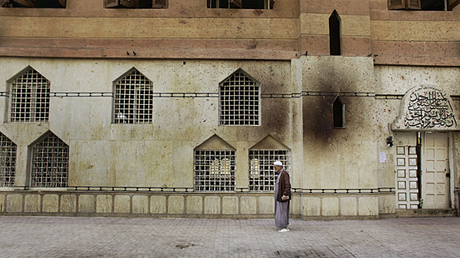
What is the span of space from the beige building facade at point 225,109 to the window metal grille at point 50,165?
1.3 inches

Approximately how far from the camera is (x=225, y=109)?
8109 millimetres

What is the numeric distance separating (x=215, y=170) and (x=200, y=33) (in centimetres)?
369

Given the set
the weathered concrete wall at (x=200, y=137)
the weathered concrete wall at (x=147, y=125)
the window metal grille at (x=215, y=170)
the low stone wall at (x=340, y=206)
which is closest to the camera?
the low stone wall at (x=340, y=206)

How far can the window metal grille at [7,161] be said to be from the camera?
7973 mm

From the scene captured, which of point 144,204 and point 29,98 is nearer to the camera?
point 144,204

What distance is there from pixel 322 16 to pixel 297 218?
210 inches

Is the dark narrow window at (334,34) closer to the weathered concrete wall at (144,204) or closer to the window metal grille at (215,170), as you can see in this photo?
the window metal grille at (215,170)

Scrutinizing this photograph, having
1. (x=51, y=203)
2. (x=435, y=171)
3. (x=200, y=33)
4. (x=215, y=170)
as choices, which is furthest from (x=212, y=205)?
(x=435, y=171)

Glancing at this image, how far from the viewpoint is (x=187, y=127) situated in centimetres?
786

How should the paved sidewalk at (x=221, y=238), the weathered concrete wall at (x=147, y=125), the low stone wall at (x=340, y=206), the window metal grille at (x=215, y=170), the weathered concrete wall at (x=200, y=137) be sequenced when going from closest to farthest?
the paved sidewalk at (x=221, y=238)
the low stone wall at (x=340, y=206)
the weathered concrete wall at (x=200, y=137)
the weathered concrete wall at (x=147, y=125)
the window metal grille at (x=215, y=170)

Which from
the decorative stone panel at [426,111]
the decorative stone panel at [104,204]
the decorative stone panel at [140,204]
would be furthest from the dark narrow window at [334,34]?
the decorative stone panel at [104,204]

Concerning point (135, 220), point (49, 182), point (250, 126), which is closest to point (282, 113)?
point (250, 126)

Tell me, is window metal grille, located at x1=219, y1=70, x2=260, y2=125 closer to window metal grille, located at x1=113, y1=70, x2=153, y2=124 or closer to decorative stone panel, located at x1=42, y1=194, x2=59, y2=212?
window metal grille, located at x1=113, y1=70, x2=153, y2=124

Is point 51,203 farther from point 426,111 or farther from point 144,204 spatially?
point 426,111
